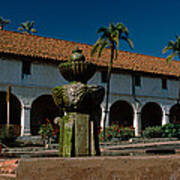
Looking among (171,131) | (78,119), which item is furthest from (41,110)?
(78,119)

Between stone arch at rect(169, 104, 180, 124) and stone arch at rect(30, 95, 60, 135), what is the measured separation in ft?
38.1

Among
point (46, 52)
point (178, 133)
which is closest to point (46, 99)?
point (46, 52)

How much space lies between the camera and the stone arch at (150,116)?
1003 inches

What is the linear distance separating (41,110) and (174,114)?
44.8 feet

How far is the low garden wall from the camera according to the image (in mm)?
2633

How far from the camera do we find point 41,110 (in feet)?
70.0

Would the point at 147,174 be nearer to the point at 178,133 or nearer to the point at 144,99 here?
the point at 178,133

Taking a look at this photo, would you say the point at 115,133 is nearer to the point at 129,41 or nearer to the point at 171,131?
the point at 171,131

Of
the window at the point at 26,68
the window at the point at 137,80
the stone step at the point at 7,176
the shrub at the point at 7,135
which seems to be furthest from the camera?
the window at the point at 137,80

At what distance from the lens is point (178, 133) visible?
17.2 m

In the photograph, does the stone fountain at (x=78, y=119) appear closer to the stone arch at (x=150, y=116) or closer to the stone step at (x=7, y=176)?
the stone step at (x=7, y=176)

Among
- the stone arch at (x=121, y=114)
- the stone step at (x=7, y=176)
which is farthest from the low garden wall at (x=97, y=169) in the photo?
the stone arch at (x=121, y=114)

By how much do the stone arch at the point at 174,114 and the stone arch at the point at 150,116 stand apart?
1.61 meters

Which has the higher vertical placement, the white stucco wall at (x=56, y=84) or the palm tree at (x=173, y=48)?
the palm tree at (x=173, y=48)
